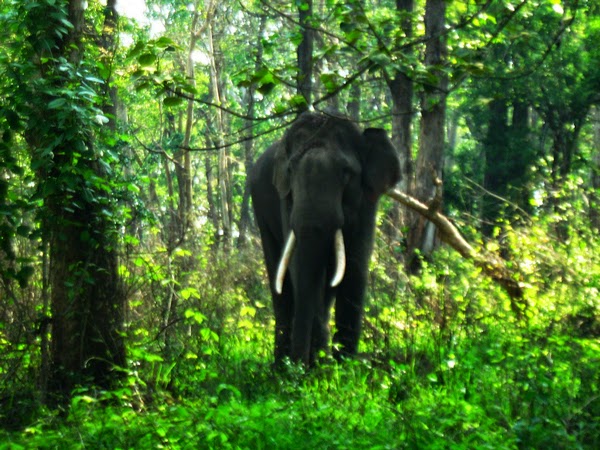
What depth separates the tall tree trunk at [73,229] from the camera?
23.0 ft

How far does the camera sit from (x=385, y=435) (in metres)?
5.36

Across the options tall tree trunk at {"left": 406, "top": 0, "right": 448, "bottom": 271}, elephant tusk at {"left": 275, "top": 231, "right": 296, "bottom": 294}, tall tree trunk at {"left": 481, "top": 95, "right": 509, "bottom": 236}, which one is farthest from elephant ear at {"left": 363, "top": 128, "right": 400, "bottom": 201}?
tall tree trunk at {"left": 481, "top": 95, "right": 509, "bottom": 236}

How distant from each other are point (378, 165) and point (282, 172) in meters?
0.94

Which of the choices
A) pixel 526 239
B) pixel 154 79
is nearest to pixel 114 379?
pixel 154 79

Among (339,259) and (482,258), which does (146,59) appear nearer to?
(339,259)

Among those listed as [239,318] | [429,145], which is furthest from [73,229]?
[429,145]

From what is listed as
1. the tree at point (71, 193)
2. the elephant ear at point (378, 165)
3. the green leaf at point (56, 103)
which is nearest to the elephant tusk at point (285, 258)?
the elephant ear at point (378, 165)

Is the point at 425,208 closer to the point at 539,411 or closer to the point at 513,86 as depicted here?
the point at 539,411

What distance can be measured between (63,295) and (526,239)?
18.0ft

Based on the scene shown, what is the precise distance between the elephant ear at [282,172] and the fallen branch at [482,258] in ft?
4.62

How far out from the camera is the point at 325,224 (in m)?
9.10

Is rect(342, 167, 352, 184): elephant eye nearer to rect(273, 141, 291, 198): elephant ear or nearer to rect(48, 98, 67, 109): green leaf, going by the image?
rect(273, 141, 291, 198): elephant ear

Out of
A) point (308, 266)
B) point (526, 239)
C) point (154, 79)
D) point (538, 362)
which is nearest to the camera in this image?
point (154, 79)

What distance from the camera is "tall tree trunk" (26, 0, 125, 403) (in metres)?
7.00
